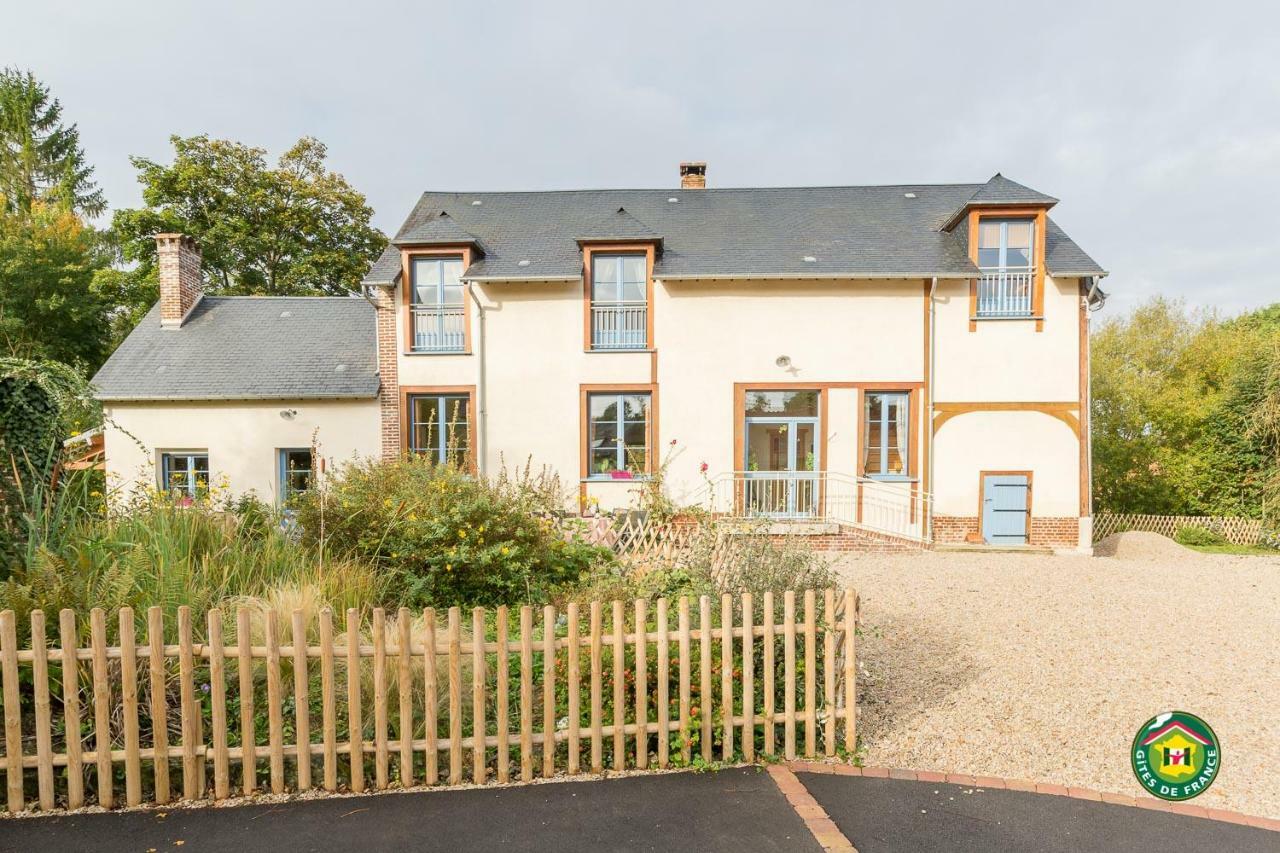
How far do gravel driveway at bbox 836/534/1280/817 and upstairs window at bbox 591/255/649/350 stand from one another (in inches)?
248

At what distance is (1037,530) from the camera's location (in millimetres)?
12094

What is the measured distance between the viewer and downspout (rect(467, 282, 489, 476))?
12570 mm

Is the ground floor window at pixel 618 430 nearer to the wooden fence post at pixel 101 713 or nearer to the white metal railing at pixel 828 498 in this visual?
the white metal railing at pixel 828 498

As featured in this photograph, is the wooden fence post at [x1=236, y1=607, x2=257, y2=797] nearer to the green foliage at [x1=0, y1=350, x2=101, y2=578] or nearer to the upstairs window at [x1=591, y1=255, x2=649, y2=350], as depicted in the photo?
the green foliage at [x1=0, y1=350, x2=101, y2=578]

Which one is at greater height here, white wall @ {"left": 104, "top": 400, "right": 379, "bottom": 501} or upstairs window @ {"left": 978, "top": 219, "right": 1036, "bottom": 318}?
upstairs window @ {"left": 978, "top": 219, "right": 1036, "bottom": 318}

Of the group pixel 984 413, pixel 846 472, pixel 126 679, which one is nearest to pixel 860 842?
pixel 126 679

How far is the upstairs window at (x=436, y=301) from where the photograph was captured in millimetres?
12859

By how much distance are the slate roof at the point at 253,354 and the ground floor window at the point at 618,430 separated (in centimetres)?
468

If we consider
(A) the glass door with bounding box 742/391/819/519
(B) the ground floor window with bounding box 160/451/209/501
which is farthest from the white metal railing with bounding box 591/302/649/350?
(B) the ground floor window with bounding box 160/451/209/501

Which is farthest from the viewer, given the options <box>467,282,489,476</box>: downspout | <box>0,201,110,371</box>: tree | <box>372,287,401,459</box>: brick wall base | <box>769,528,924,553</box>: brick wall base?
<box>0,201,110,371</box>: tree

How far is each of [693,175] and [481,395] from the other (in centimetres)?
908

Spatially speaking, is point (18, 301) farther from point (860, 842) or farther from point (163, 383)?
point (860, 842)

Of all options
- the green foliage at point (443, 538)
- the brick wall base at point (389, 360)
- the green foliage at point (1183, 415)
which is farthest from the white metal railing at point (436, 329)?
the green foliage at point (1183, 415)

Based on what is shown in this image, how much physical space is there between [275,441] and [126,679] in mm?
11327
